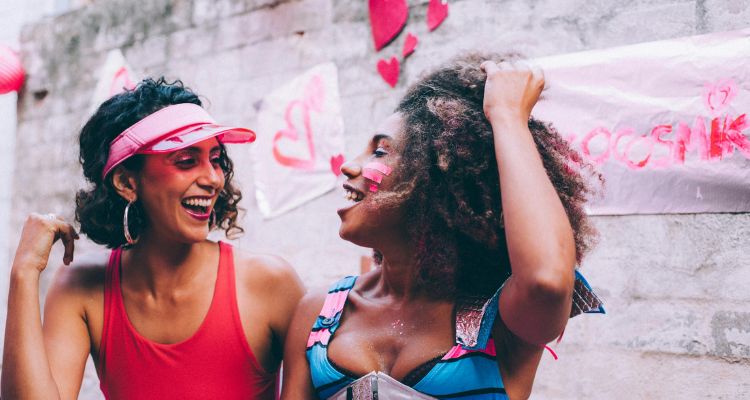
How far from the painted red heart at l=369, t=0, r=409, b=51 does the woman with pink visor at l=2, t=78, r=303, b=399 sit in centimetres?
183

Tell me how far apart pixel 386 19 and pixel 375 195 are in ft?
8.12

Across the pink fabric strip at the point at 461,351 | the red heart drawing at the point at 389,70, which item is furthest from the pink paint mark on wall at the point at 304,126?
the pink fabric strip at the point at 461,351

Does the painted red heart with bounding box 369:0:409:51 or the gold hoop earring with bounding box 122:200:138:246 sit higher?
the painted red heart with bounding box 369:0:409:51

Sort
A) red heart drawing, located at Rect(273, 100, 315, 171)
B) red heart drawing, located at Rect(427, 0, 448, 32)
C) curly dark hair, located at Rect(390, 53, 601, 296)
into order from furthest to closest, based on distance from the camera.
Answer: red heart drawing, located at Rect(273, 100, 315, 171)
red heart drawing, located at Rect(427, 0, 448, 32)
curly dark hair, located at Rect(390, 53, 601, 296)

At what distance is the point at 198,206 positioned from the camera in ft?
8.14

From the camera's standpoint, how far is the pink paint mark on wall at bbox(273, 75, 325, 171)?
14.8 ft

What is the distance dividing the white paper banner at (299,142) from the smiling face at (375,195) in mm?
2257

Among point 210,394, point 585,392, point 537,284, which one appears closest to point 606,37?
point 585,392

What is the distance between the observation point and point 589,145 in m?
3.41

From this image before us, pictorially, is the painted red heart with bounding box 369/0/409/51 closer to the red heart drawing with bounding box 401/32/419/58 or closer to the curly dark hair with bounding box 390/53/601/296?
the red heart drawing with bounding box 401/32/419/58

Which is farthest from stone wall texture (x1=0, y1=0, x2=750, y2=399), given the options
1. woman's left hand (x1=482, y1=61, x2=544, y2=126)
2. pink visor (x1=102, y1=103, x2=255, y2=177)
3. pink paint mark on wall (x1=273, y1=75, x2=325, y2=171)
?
woman's left hand (x1=482, y1=61, x2=544, y2=126)

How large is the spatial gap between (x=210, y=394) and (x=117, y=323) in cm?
42

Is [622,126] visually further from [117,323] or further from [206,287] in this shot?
[117,323]

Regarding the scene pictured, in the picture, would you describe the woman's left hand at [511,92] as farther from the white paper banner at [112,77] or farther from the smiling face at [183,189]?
the white paper banner at [112,77]
